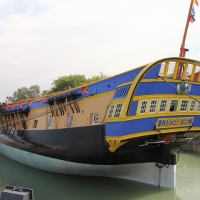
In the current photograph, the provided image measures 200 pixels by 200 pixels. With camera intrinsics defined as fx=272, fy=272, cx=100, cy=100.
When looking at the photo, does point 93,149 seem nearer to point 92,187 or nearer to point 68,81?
point 92,187

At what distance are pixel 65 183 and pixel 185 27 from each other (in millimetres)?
6698

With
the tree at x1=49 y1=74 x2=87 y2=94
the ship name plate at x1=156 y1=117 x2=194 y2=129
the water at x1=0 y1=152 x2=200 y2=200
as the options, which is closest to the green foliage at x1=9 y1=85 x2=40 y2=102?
the tree at x1=49 y1=74 x2=87 y2=94

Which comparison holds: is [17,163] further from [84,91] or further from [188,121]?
[188,121]

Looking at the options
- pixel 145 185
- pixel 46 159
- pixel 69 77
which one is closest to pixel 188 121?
pixel 145 185

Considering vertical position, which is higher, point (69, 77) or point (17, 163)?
point (69, 77)

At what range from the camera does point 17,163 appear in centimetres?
1433

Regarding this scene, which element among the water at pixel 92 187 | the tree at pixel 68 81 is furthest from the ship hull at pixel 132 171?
the tree at pixel 68 81

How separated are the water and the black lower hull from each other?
865 millimetres

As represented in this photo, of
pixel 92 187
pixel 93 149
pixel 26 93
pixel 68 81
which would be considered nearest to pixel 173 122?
pixel 93 149

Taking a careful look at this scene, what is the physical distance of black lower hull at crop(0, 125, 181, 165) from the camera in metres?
8.42

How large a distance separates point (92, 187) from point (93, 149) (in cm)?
148

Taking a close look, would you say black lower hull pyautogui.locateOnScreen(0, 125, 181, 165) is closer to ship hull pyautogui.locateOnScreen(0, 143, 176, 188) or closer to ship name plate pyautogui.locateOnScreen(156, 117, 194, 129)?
ship hull pyautogui.locateOnScreen(0, 143, 176, 188)

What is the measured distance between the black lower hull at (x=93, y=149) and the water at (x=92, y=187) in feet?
2.84

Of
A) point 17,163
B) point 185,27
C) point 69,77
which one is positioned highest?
point 69,77
